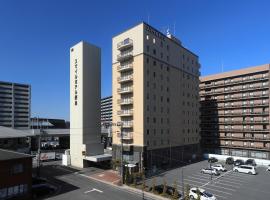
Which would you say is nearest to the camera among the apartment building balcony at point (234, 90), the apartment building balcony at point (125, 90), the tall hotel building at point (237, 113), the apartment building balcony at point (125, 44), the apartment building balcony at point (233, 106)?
the apartment building balcony at point (125, 90)

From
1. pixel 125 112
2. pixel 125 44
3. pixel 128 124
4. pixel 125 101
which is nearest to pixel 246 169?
pixel 128 124

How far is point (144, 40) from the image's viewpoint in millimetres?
60219

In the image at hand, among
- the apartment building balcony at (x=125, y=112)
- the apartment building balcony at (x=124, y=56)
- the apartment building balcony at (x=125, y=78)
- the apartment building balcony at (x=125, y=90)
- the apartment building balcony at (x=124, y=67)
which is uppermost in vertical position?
the apartment building balcony at (x=124, y=56)

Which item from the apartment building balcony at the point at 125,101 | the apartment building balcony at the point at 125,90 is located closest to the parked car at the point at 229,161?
the apartment building balcony at the point at 125,101

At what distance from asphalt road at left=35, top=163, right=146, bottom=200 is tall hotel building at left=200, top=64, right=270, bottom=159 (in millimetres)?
53041

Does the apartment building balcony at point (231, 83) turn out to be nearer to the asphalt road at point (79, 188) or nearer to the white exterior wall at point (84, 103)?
the white exterior wall at point (84, 103)

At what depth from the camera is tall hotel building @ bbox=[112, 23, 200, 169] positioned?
2328 inches

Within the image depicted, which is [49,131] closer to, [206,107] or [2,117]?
[206,107]

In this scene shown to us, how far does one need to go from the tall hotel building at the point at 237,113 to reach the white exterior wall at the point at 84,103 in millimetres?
47679

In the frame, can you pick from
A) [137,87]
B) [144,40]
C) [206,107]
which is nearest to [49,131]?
[137,87]

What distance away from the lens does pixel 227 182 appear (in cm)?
5081

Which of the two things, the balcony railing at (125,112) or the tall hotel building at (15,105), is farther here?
the tall hotel building at (15,105)

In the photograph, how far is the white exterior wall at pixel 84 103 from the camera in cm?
6344

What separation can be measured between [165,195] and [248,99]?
2221 inches
